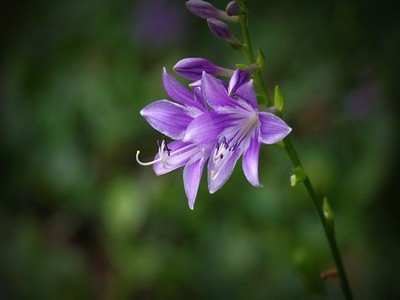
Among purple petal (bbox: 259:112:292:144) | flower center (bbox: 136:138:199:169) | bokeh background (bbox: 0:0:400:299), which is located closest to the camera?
purple petal (bbox: 259:112:292:144)

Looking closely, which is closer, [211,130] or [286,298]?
[211,130]

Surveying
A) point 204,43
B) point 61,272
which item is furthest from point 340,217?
point 61,272

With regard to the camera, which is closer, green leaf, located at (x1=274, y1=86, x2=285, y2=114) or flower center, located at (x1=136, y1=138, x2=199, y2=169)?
green leaf, located at (x1=274, y1=86, x2=285, y2=114)

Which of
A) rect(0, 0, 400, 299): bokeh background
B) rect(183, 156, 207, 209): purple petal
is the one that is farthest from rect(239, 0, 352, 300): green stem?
rect(0, 0, 400, 299): bokeh background

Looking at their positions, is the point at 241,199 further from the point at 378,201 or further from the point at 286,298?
the point at 378,201

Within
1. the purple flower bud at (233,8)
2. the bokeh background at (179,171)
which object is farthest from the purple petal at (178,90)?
the bokeh background at (179,171)

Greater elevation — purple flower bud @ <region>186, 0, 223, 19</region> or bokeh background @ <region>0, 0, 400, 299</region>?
purple flower bud @ <region>186, 0, 223, 19</region>

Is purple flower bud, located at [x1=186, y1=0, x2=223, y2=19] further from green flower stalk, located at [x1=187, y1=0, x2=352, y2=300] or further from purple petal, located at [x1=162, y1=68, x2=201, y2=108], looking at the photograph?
purple petal, located at [x1=162, y1=68, x2=201, y2=108]
